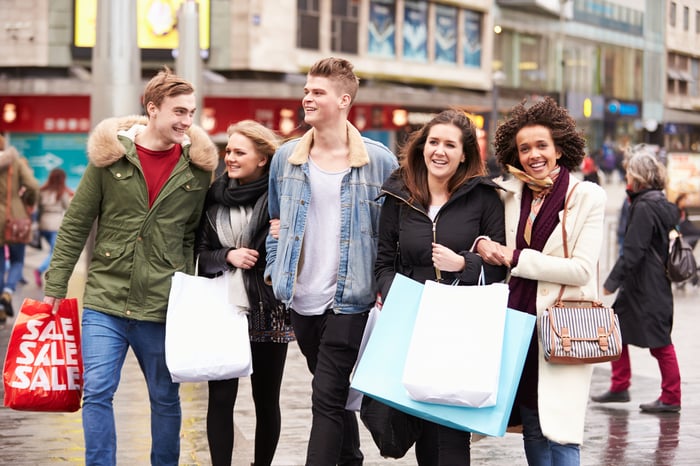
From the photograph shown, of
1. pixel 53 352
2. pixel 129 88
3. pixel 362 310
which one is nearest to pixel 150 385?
pixel 53 352

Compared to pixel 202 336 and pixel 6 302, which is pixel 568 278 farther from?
pixel 6 302

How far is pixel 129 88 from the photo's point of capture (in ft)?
46.1

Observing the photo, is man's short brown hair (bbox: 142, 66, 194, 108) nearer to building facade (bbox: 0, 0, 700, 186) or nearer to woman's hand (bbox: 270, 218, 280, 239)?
woman's hand (bbox: 270, 218, 280, 239)

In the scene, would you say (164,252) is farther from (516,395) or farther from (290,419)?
(290,419)

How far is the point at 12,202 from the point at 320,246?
7916 millimetres

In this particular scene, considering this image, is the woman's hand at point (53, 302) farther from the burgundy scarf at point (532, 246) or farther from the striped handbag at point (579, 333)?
the striped handbag at point (579, 333)

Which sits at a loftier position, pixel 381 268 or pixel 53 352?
pixel 381 268

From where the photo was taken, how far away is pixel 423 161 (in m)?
5.57

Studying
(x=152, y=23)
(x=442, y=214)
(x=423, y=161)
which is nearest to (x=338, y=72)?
(x=423, y=161)

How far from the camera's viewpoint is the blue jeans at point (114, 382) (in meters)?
5.64

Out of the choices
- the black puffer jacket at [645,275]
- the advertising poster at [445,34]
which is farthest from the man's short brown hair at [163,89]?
the advertising poster at [445,34]

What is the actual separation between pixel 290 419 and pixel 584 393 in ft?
9.95

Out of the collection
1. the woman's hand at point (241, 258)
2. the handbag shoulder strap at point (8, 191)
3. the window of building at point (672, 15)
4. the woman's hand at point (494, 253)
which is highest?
the window of building at point (672, 15)

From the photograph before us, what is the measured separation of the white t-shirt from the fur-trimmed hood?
0.53 metres
